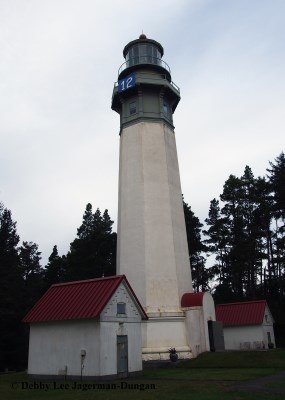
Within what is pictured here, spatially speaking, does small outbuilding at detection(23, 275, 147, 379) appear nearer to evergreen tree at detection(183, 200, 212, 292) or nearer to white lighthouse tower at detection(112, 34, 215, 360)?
white lighthouse tower at detection(112, 34, 215, 360)

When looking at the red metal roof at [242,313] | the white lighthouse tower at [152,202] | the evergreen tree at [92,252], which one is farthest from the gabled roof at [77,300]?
the evergreen tree at [92,252]

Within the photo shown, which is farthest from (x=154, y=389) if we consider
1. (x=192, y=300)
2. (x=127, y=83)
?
(x=127, y=83)

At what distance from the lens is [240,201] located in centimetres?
5022

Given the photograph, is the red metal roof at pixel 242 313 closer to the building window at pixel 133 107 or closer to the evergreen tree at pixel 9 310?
the building window at pixel 133 107

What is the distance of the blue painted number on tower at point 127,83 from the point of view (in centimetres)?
3186

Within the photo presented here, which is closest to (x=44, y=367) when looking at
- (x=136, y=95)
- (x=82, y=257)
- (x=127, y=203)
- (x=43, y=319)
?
(x=43, y=319)

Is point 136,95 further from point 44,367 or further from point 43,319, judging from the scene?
point 44,367

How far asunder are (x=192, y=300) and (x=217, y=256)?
2683 cm

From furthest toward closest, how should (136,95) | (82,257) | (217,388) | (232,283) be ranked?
(82,257) < (232,283) < (136,95) < (217,388)

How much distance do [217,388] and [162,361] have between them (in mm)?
11631

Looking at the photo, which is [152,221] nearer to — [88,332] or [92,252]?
[88,332]

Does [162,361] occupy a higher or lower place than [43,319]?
lower

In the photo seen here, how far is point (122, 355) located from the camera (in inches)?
760

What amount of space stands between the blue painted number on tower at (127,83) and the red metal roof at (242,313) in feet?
69.4
